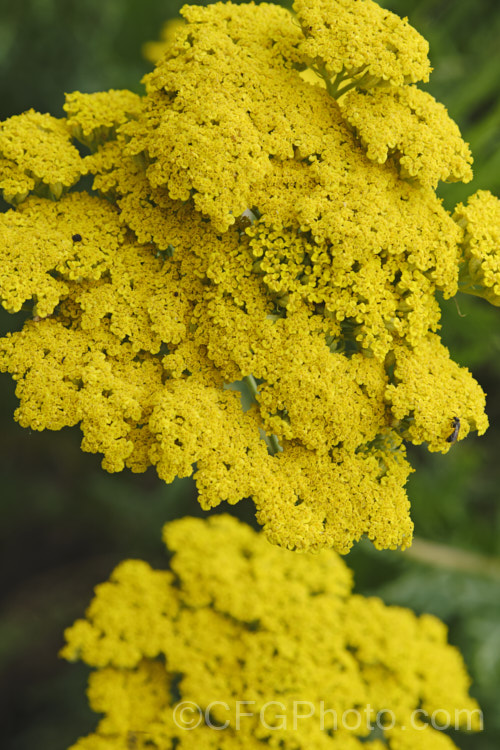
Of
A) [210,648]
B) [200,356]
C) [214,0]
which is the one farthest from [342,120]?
[214,0]

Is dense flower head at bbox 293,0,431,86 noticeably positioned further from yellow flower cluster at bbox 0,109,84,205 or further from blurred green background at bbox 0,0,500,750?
blurred green background at bbox 0,0,500,750

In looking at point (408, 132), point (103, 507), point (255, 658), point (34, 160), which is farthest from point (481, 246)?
point (103, 507)

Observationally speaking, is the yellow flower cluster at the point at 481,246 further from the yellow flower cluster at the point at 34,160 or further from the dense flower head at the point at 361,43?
the yellow flower cluster at the point at 34,160

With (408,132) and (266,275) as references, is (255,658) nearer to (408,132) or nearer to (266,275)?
(266,275)

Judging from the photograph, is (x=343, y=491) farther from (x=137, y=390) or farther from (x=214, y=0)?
(x=214, y=0)

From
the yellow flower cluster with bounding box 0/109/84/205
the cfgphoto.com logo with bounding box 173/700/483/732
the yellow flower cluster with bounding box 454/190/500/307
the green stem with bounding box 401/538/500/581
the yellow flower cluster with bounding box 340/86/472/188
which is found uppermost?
the yellow flower cluster with bounding box 0/109/84/205

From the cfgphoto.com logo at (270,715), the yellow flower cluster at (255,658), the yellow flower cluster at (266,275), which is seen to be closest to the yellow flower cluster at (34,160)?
the yellow flower cluster at (266,275)

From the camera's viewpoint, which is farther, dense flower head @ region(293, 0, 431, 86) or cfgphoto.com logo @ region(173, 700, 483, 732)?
cfgphoto.com logo @ region(173, 700, 483, 732)

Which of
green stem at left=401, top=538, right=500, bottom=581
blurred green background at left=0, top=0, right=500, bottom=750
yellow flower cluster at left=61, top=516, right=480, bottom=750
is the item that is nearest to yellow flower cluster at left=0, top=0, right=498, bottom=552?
yellow flower cluster at left=61, top=516, right=480, bottom=750

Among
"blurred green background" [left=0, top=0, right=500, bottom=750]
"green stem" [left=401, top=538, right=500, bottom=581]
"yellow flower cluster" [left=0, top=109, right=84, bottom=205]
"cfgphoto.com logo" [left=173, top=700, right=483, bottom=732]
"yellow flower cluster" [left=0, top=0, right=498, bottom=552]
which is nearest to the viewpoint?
"yellow flower cluster" [left=0, top=0, right=498, bottom=552]
